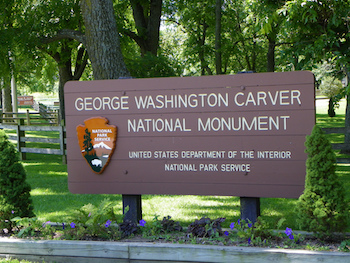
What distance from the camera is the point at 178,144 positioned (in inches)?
207

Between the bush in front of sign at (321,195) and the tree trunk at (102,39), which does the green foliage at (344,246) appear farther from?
the tree trunk at (102,39)

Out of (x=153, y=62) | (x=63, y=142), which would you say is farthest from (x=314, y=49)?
(x=63, y=142)

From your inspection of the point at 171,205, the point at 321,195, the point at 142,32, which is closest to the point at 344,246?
the point at 321,195

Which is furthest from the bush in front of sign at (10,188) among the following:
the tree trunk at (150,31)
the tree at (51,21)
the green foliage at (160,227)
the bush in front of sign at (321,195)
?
the tree trunk at (150,31)

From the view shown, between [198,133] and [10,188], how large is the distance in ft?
7.64

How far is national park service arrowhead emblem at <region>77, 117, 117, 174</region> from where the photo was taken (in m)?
5.46

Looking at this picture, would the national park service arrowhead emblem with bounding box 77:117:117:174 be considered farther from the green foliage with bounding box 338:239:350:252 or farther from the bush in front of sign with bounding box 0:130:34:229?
the green foliage with bounding box 338:239:350:252

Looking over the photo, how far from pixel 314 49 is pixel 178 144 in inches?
128

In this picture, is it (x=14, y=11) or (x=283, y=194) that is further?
(x=14, y=11)

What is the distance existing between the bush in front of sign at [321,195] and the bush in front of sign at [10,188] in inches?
127

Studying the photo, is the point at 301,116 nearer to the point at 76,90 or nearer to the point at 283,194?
the point at 283,194

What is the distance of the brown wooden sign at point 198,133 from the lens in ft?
16.0

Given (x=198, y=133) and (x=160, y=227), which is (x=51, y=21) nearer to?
(x=198, y=133)

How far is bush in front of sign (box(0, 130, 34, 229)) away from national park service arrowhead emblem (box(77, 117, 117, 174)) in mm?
813
